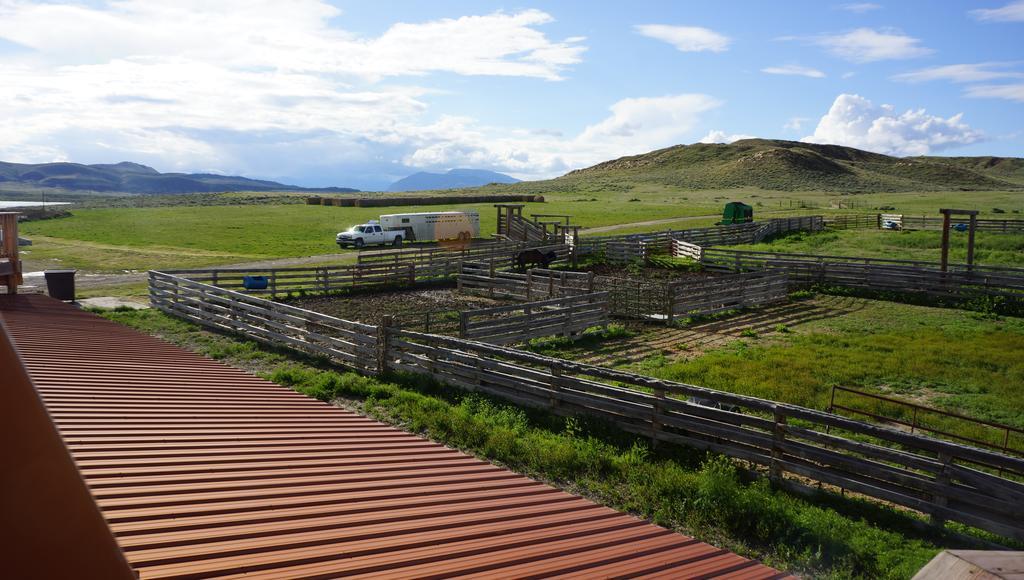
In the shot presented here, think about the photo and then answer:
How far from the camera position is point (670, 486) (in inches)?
337

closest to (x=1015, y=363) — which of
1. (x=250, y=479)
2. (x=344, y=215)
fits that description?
(x=250, y=479)

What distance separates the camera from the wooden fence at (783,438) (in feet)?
25.5

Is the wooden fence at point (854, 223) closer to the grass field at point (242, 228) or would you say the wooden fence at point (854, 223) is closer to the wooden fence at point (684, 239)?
the wooden fence at point (684, 239)

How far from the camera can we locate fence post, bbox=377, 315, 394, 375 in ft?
47.8

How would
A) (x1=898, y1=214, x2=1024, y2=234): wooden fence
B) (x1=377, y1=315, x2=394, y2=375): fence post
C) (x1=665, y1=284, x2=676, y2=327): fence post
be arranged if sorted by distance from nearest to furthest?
1. (x1=377, y1=315, x2=394, y2=375): fence post
2. (x1=665, y1=284, x2=676, y2=327): fence post
3. (x1=898, y1=214, x2=1024, y2=234): wooden fence

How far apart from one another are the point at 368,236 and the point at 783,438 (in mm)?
42076

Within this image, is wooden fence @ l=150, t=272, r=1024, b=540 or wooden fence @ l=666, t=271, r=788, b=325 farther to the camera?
wooden fence @ l=666, t=271, r=788, b=325

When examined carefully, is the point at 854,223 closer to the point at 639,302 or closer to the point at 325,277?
A: the point at 639,302

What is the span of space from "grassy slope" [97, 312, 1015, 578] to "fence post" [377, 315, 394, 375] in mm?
1255

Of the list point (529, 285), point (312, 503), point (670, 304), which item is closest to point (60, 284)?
point (529, 285)

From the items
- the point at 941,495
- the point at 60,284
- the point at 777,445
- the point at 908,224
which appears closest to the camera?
the point at 941,495

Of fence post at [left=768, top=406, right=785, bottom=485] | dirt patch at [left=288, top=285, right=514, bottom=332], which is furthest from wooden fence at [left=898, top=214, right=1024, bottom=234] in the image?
fence post at [left=768, top=406, right=785, bottom=485]

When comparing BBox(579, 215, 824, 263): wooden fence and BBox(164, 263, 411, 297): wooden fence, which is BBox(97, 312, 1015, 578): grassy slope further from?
BBox(579, 215, 824, 263): wooden fence

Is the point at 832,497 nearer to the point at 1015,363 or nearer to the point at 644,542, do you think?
the point at 644,542
